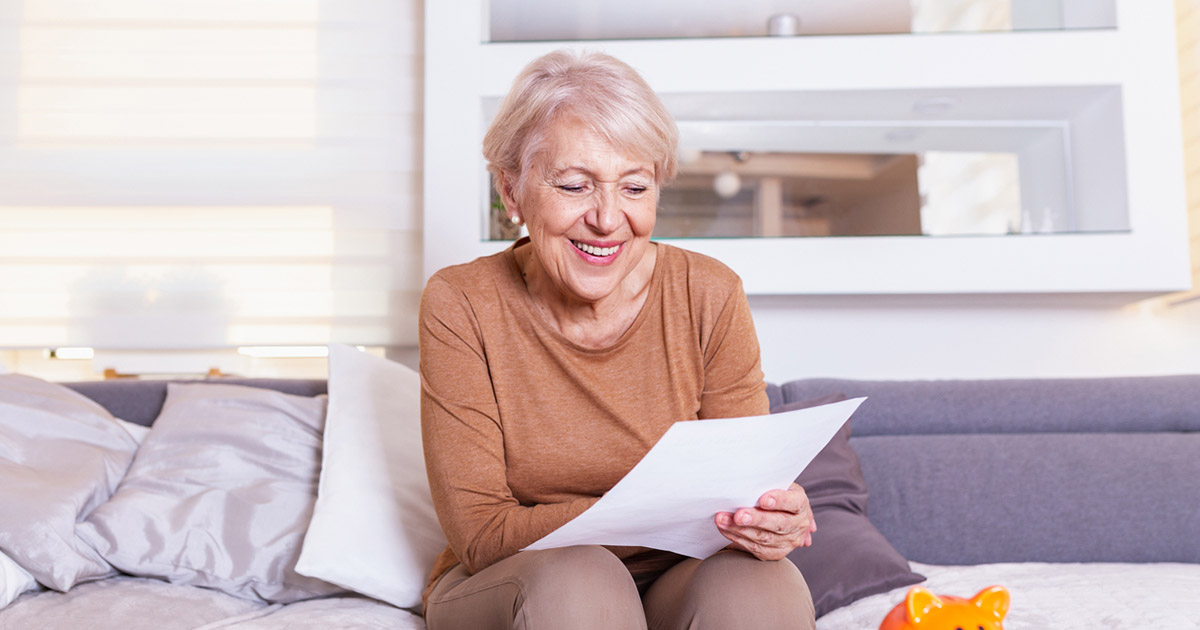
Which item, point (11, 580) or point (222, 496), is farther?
point (222, 496)

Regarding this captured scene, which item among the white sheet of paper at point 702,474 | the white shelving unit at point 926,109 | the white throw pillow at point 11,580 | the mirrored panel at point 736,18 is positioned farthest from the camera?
the mirrored panel at point 736,18

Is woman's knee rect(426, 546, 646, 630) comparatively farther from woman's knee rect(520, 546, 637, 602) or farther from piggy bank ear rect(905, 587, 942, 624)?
piggy bank ear rect(905, 587, 942, 624)

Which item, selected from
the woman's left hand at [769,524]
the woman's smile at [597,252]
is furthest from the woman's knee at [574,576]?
the woman's smile at [597,252]

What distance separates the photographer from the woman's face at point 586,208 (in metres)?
1.25

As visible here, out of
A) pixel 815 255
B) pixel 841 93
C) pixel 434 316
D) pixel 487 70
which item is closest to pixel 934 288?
pixel 815 255

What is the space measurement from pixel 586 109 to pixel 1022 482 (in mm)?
1226

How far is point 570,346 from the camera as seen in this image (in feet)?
4.38

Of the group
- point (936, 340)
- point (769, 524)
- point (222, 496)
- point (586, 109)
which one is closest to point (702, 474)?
point (769, 524)

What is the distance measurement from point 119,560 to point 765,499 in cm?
114

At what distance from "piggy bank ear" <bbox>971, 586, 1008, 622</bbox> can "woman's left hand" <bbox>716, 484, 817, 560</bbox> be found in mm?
206

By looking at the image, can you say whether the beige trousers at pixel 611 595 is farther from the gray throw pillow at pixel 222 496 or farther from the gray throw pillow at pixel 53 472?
the gray throw pillow at pixel 53 472

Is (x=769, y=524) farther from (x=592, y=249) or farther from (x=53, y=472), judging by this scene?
(x=53, y=472)

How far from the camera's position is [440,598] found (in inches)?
48.9

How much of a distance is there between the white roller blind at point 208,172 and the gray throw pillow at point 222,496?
1.90 feet
